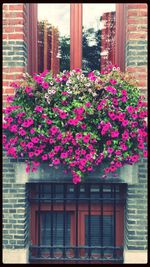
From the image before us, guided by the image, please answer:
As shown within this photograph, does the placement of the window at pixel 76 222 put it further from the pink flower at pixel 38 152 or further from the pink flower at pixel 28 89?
the pink flower at pixel 28 89

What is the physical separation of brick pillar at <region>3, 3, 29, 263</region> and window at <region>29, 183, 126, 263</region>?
26 centimetres

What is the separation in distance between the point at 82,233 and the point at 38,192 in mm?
881

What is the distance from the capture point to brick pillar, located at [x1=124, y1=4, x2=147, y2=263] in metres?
5.25

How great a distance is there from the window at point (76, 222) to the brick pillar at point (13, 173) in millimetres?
260

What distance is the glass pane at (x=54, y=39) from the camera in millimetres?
5629

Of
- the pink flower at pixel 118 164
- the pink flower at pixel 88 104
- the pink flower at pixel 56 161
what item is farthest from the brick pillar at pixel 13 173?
the pink flower at pixel 118 164

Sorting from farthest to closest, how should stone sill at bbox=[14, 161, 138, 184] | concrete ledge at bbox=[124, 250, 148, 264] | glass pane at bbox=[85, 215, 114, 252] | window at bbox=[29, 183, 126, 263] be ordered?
glass pane at bbox=[85, 215, 114, 252], window at bbox=[29, 183, 126, 263], concrete ledge at bbox=[124, 250, 148, 264], stone sill at bbox=[14, 161, 138, 184]

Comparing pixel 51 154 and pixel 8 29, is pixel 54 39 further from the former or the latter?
pixel 51 154

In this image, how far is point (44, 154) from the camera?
4922 millimetres

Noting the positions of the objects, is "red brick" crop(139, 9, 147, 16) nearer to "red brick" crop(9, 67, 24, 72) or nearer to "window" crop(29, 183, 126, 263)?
"red brick" crop(9, 67, 24, 72)

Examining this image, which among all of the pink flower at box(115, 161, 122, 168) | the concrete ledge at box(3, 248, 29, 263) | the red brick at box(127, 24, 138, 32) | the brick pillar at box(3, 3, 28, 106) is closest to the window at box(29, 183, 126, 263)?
the concrete ledge at box(3, 248, 29, 263)

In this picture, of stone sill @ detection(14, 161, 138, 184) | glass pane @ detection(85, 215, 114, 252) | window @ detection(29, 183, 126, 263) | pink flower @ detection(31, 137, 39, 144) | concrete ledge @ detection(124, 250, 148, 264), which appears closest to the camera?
pink flower @ detection(31, 137, 39, 144)

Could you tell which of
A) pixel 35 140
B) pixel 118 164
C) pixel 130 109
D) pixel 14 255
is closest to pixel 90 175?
pixel 118 164

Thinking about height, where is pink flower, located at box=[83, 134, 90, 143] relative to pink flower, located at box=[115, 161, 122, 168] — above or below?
above
